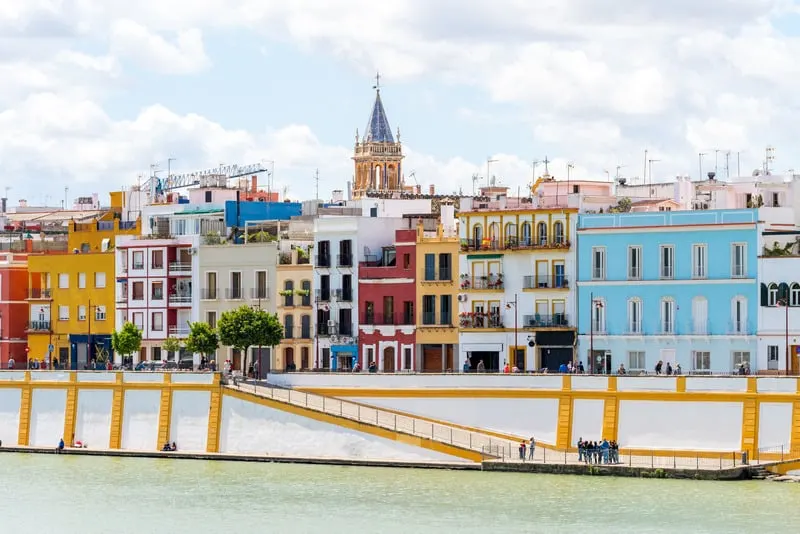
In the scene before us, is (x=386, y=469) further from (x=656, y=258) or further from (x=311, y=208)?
(x=311, y=208)

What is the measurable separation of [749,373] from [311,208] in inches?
1062

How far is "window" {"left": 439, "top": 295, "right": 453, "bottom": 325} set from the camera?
84938 millimetres

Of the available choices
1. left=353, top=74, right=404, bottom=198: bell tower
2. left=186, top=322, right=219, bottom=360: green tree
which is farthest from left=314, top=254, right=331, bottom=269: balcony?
left=353, top=74, right=404, bottom=198: bell tower

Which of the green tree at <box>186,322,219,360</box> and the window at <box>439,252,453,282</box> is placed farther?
the green tree at <box>186,322,219,360</box>

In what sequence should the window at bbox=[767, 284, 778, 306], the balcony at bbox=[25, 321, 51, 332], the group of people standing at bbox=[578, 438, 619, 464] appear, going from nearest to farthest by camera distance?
the group of people standing at bbox=[578, 438, 619, 464], the window at bbox=[767, 284, 778, 306], the balcony at bbox=[25, 321, 51, 332]

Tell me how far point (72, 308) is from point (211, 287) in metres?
7.66

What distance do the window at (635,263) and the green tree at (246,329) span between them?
45.6 feet

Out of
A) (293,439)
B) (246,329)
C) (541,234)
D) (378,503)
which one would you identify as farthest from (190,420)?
(378,503)

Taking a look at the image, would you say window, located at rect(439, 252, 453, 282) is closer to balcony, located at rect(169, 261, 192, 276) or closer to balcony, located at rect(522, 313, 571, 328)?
balcony, located at rect(522, 313, 571, 328)

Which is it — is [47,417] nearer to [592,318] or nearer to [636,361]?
[592,318]

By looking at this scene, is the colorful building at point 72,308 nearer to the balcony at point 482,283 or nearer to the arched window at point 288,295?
the arched window at point 288,295

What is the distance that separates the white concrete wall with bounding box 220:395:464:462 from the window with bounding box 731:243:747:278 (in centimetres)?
1156

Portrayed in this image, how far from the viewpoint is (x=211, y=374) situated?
261ft

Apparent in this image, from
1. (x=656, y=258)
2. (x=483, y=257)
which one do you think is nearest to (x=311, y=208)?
(x=483, y=257)
